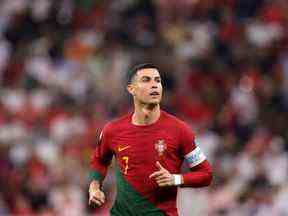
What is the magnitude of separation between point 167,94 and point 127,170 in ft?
25.8

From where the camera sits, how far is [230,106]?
17.2 meters

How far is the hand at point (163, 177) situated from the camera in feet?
30.5

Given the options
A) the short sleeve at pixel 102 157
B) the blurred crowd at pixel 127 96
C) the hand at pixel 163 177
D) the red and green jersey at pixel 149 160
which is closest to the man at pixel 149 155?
the red and green jersey at pixel 149 160

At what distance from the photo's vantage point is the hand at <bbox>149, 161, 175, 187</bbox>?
9.30m

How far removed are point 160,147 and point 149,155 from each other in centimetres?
11

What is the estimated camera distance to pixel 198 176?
9.60m

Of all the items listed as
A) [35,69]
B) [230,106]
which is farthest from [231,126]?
[35,69]

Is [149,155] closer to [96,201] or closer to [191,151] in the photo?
[191,151]

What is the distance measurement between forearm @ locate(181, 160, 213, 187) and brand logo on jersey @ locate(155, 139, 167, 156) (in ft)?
0.96

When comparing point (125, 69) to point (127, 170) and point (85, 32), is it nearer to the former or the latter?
point (85, 32)

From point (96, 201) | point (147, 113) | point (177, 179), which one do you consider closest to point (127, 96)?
point (147, 113)

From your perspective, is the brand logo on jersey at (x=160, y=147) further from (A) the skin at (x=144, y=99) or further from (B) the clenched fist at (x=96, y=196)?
(B) the clenched fist at (x=96, y=196)

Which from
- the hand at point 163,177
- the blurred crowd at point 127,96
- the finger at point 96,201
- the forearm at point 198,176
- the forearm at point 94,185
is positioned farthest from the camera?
the blurred crowd at point 127,96

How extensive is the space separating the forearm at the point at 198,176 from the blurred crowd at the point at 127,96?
16.0 ft
